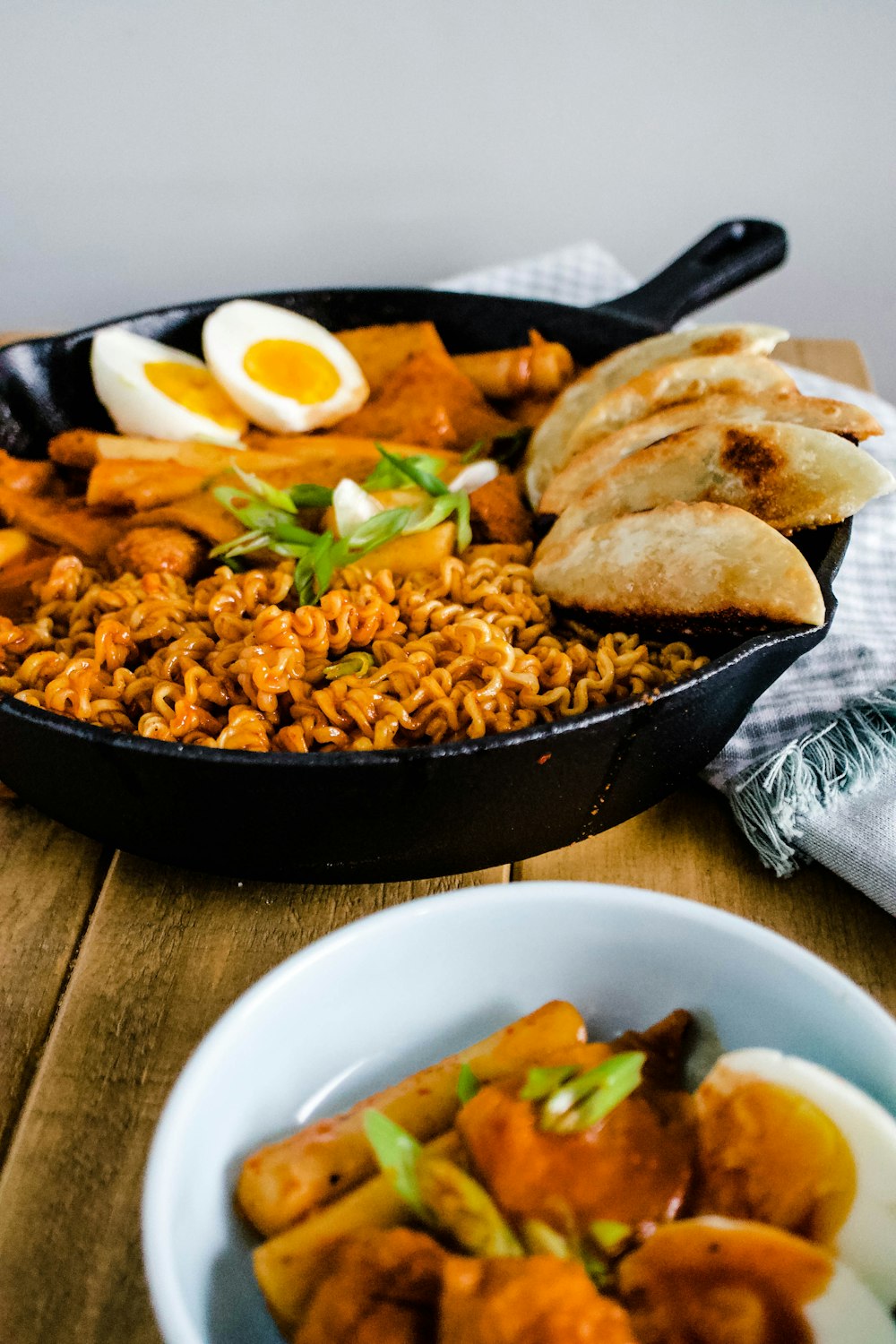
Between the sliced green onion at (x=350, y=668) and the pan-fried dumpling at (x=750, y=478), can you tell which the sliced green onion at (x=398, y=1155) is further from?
the pan-fried dumpling at (x=750, y=478)

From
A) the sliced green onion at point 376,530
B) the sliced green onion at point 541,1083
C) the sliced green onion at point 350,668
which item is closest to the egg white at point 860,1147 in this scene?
the sliced green onion at point 541,1083

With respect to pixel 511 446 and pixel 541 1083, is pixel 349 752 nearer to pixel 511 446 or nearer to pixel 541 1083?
pixel 541 1083

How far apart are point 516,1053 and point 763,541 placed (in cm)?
66

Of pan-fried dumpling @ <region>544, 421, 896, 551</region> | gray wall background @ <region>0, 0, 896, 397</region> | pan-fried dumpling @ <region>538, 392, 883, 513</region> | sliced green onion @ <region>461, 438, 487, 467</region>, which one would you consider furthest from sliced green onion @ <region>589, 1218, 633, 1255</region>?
gray wall background @ <region>0, 0, 896, 397</region>

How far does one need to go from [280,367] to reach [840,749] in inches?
46.5

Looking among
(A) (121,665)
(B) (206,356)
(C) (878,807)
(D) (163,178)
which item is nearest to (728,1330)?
(C) (878,807)

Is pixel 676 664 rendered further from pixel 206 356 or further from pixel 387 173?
pixel 387 173

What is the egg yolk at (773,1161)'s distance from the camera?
629 mm

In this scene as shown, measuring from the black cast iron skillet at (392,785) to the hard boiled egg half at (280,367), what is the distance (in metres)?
0.88

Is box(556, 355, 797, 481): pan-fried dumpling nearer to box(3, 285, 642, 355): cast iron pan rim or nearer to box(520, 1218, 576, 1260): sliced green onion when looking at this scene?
box(3, 285, 642, 355): cast iron pan rim

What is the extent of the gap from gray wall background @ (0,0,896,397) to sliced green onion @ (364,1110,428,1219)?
281 cm

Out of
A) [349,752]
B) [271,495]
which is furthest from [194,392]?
[349,752]

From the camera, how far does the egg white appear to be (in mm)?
607

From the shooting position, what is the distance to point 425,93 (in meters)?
2.77
